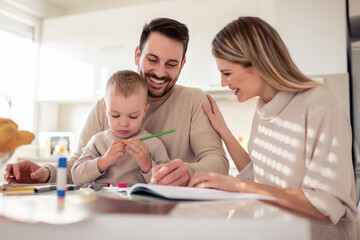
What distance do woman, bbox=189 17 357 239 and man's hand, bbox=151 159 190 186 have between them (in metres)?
0.07

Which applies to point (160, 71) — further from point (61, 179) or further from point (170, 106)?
Answer: point (61, 179)

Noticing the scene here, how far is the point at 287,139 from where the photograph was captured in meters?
1.09

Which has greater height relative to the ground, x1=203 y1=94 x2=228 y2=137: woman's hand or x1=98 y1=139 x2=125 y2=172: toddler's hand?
x1=203 y1=94 x2=228 y2=137: woman's hand

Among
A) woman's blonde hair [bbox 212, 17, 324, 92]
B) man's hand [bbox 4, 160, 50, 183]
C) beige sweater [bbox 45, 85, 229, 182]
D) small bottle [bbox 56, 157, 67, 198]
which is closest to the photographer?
small bottle [bbox 56, 157, 67, 198]

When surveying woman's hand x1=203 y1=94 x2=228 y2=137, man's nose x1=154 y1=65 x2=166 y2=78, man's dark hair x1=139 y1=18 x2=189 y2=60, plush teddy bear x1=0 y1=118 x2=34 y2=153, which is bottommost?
plush teddy bear x1=0 y1=118 x2=34 y2=153

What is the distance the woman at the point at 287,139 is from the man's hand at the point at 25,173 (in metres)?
0.60

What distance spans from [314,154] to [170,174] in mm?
390

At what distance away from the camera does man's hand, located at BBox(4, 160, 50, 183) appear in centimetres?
123

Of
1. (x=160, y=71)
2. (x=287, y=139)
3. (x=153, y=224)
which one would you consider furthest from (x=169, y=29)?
(x=153, y=224)

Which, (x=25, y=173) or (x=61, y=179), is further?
(x=25, y=173)

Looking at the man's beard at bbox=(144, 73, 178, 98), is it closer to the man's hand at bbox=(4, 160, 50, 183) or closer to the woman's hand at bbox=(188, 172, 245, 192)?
the man's hand at bbox=(4, 160, 50, 183)

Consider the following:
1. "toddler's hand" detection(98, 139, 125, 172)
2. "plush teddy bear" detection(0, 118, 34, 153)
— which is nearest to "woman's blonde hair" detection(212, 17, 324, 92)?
"toddler's hand" detection(98, 139, 125, 172)

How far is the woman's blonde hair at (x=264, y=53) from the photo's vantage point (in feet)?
3.68

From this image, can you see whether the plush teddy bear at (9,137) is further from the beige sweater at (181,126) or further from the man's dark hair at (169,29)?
the man's dark hair at (169,29)
